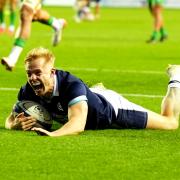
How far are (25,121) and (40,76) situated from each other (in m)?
0.49

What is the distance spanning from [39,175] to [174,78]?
118 inches

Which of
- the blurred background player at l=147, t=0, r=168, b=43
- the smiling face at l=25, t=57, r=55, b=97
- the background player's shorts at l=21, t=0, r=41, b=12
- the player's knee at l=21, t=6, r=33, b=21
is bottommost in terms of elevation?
the blurred background player at l=147, t=0, r=168, b=43

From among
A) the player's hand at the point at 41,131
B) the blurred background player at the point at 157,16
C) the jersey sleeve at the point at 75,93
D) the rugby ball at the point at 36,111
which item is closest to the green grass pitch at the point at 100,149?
the player's hand at the point at 41,131

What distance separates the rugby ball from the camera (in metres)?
7.53

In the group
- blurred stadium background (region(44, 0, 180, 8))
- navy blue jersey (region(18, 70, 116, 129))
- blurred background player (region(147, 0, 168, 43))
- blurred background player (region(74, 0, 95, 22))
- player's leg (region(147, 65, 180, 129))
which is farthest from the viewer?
blurred stadium background (region(44, 0, 180, 8))

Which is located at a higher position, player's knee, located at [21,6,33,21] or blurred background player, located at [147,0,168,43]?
player's knee, located at [21,6,33,21]

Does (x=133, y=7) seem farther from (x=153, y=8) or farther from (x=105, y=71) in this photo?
(x=105, y=71)

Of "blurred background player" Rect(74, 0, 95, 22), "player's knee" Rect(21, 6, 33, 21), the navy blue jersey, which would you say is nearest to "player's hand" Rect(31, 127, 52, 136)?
the navy blue jersey

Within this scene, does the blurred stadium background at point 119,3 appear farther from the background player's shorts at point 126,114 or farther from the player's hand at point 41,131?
the player's hand at point 41,131

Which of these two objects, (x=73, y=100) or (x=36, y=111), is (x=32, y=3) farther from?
(x=73, y=100)

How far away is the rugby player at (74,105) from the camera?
727cm

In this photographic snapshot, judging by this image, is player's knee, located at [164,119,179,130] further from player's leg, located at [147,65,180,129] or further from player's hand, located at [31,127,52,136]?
player's hand, located at [31,127,52,136]

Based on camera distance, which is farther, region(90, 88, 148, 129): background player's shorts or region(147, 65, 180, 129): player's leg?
region(147, 65, 180, 129): player's leg

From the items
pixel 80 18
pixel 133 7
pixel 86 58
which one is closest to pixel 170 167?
pixel 86 58
